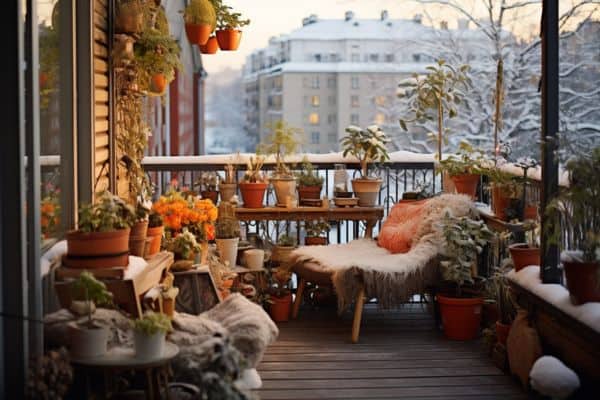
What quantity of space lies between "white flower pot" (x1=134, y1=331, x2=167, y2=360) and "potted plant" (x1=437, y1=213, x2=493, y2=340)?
245 centimetres

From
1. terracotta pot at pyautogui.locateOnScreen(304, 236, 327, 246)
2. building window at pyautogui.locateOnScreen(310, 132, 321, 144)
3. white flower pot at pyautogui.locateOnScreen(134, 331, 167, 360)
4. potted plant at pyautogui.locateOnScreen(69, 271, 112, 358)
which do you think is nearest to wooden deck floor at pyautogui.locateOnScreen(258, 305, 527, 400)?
terracotta pot at pyautogui.locateOnScreen(304, 236, 327, 246)

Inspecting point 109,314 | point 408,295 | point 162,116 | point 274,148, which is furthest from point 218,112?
point 109,314

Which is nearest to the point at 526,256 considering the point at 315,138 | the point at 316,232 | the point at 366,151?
the point at 366,151

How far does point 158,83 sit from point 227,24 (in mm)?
883

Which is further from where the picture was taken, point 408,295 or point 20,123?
point 408,295

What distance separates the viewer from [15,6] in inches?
129

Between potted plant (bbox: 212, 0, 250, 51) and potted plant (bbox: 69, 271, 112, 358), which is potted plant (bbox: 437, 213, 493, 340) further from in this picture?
potted plant (bbox: 69, 271, 112, 358)

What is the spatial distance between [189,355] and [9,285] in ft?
2.69

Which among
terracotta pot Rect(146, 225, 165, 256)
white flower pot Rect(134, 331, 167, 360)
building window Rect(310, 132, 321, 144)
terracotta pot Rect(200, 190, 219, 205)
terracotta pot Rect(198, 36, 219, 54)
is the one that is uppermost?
terracotta pot Rect(198, 36, 219, 54)

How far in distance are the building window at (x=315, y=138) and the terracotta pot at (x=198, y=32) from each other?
9641 mm

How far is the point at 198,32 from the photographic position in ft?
19.6

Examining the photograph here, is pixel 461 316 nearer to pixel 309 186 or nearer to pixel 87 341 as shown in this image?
pixel 309 186

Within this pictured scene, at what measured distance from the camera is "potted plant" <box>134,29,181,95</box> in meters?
5.46

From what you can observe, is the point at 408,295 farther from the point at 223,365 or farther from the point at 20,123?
the point at 20,123
